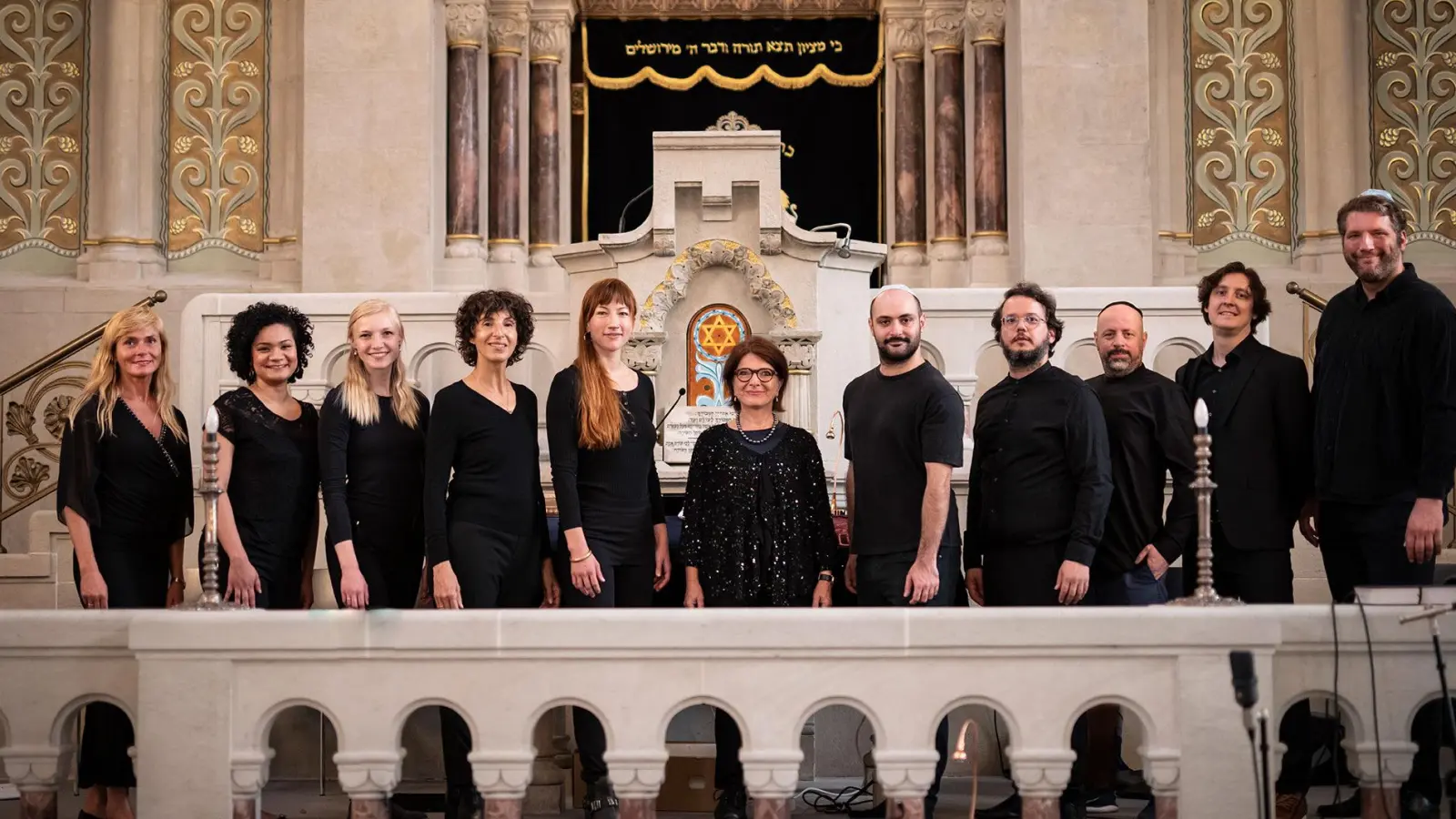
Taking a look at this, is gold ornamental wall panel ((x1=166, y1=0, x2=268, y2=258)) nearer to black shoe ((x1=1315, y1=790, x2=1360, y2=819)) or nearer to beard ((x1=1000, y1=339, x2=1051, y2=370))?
beard ((x1=1000, y1=339, x2=1051, y2=370))

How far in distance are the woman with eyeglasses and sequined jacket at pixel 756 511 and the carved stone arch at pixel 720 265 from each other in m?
1.74

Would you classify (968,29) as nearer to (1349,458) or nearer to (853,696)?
(1349,458)

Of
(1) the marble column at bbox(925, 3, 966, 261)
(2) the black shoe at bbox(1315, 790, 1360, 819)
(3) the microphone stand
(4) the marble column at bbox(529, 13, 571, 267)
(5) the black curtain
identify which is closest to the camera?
(3) the microphone stand

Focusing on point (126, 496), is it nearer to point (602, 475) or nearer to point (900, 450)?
point (602, 475)

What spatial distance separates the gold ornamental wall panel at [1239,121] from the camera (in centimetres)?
1115

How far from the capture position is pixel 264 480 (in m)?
5.28

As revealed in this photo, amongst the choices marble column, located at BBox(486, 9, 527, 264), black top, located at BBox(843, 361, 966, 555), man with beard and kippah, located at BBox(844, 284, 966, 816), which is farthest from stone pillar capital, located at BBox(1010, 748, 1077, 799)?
marble column, located at BBox(486, 9, 527, 264)

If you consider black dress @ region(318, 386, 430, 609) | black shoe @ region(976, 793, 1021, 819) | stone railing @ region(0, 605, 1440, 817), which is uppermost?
black dress @ region(318, 386, 430, 609)

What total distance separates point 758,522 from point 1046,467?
91cm

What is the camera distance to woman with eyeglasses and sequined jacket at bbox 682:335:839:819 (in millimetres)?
5215

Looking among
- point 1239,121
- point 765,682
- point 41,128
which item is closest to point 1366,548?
point 765,682

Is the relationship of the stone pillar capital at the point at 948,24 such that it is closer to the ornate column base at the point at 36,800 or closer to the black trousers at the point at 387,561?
the black trousers at the point at 387,561

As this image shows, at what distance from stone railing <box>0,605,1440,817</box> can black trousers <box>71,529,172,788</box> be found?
770 mm

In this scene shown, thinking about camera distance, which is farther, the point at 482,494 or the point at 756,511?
the point at 756,511
